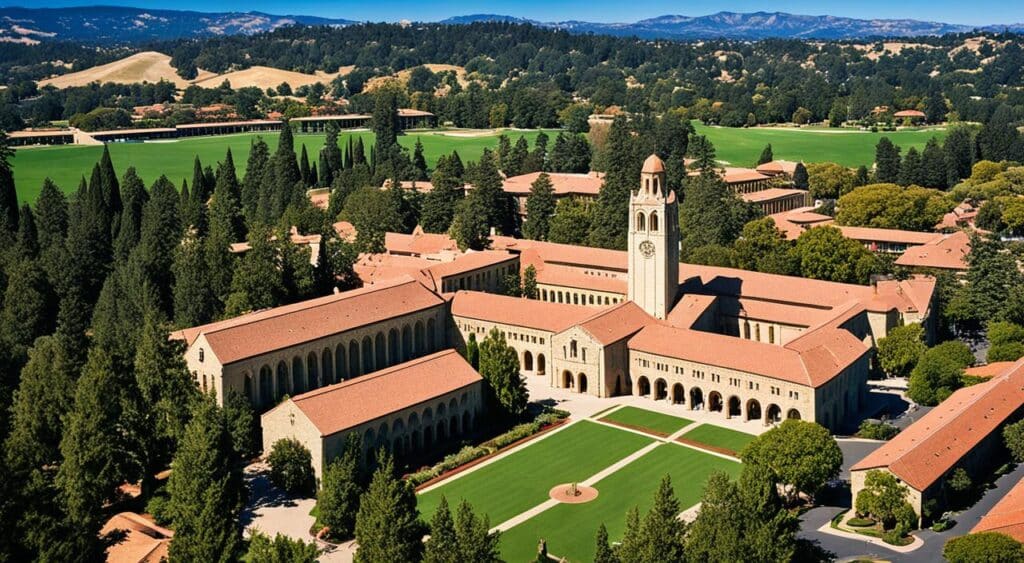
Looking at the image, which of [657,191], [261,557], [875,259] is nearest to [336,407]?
[261,557]

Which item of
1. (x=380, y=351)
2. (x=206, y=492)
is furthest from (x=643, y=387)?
(x=206, y=492)

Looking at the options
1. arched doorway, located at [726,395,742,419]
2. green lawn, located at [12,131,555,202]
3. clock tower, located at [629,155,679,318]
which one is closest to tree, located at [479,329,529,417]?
arched doorway, located at [726,395,742,419]

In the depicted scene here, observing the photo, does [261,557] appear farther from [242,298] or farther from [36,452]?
[242,298]

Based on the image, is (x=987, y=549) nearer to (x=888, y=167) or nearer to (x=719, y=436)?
(x=719, y=436)

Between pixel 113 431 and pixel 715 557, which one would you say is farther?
pixel 113 431

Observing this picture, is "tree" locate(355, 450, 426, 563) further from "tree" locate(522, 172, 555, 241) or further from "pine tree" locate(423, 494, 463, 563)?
"tree" locate(522, 172, 555, 241)

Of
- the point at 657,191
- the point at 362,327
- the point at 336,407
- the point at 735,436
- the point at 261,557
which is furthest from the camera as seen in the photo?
the point at 657,191
